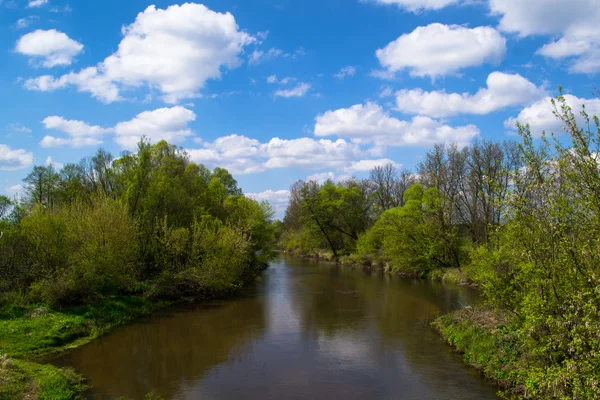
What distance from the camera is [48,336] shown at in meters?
17.2

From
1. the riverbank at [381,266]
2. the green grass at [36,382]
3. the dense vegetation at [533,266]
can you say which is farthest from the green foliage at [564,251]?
the riverbank at [381,266]

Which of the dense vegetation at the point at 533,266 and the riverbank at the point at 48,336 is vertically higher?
the dense vegetation at the point at 533,266

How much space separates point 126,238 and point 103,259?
2600 millimetres

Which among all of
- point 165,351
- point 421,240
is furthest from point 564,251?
point 421,240

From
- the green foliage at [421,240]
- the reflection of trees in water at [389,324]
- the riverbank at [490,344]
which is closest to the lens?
the riverbank at [490,344]

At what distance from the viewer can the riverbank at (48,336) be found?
12.1 metres

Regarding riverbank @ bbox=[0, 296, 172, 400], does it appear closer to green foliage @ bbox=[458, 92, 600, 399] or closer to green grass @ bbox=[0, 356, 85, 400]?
green grass @ bbox=[0, 356, 85, 400]

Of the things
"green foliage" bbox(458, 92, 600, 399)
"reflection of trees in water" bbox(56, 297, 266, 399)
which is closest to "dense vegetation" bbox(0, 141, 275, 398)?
"reflection of trees in water" bbox(56, 297, 266, 399)

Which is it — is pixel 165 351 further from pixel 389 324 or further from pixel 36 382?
pixel 389 324

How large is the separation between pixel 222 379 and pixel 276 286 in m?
20.9

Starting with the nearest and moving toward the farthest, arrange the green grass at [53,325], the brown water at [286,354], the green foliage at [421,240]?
the brown water at [286,354]
the green grass at [53,325]
the green foliage at [421,240]

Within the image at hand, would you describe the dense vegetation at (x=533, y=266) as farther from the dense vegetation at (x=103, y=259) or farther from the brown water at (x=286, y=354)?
the dense vegetation at (x=103, y=259)

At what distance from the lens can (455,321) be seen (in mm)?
19844

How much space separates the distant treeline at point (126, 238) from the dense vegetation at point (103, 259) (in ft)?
0.22
